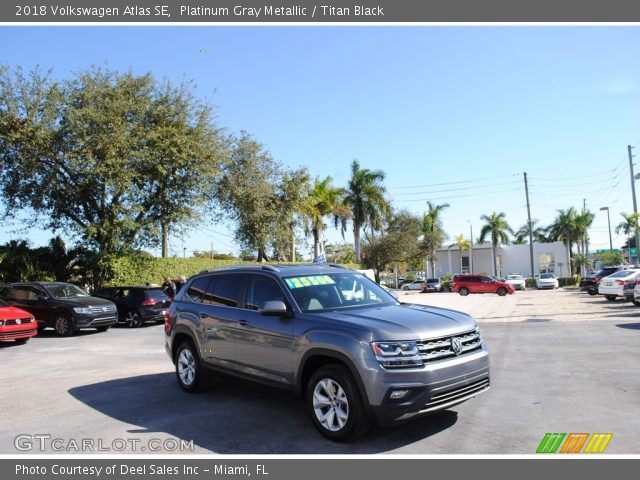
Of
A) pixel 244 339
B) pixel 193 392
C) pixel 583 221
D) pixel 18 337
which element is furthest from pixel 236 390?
pixel 583 221

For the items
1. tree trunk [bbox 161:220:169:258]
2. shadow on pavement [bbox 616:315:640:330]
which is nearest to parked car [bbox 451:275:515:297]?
tree trunk [bbox 161:220:169:258]

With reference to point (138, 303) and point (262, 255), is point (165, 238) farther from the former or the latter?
point (262, 255)

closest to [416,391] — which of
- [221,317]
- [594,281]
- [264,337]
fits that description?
[264,337]

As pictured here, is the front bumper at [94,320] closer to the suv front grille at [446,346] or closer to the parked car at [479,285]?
the suv front grille at [446,346]

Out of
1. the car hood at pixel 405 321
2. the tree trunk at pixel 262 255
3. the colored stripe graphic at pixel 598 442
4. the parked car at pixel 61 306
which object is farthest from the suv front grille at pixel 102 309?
the tree trunk at pixel 262 255

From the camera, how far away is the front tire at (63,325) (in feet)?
51.3

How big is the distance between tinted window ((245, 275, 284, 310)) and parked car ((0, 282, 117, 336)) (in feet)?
35.7

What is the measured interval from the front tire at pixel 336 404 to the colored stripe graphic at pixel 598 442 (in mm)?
2152

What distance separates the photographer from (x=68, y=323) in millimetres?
15680

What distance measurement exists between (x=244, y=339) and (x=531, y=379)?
15.1ft

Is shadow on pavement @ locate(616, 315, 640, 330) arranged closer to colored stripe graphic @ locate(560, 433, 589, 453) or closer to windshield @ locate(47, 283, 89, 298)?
colored stripe graphic @ locate(560, 433, 589, 453)

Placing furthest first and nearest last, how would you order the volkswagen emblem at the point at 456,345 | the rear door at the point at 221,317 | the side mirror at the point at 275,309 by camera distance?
the rear door at the point at 221,317
the side mirror at the point at 275,309
the volkswagen emblem at the point at 456,345

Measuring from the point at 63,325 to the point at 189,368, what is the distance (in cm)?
1005

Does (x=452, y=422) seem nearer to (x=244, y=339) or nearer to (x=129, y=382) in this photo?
(x=244, y=339)
